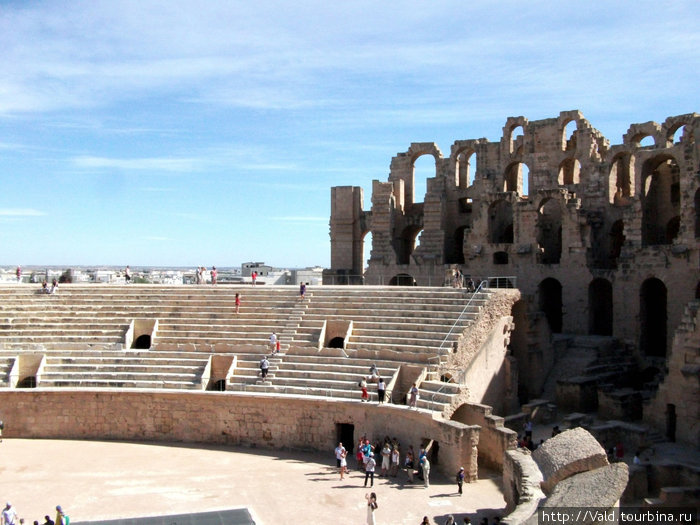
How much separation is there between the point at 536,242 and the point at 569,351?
16.0 ft

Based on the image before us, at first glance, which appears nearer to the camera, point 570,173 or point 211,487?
point 211,487

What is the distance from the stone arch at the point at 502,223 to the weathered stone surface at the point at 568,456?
19.8 meters

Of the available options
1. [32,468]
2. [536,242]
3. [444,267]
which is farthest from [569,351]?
[32,468]

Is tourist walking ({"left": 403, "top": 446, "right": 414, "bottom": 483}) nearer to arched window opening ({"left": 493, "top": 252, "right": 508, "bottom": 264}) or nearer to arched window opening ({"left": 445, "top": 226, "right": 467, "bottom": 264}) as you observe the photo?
arched window opening ({"left": 493, "top": 252, "right": 508, "bottom": 264})

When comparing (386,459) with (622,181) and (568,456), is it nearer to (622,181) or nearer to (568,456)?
(568,456)

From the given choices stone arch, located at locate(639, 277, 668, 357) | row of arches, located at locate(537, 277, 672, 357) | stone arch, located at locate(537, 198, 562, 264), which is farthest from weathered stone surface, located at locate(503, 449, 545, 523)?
stone arch, located at locate(537, 198, 562, 264)

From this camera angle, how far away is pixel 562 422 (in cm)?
2108

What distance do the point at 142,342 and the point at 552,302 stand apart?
1629 cm

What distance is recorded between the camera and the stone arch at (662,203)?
27.9 m

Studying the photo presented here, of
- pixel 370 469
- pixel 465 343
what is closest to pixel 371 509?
pixel 370 469

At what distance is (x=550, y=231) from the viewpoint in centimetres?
3114

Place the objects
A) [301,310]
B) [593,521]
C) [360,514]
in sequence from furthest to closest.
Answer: [301,310], [360,514], [593,521]

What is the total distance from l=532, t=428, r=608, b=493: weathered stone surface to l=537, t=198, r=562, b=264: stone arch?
63.3 feet

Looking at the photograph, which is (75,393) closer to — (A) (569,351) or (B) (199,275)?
(B) (199,275)
